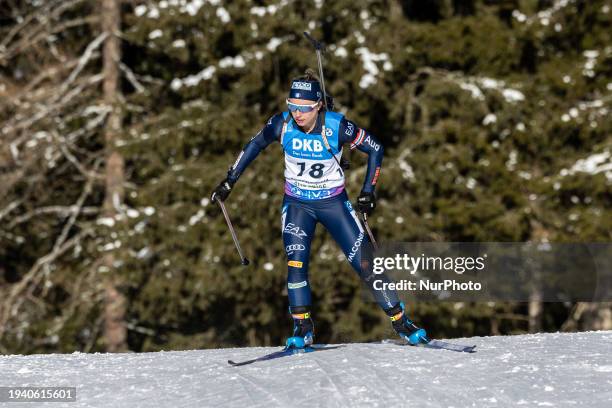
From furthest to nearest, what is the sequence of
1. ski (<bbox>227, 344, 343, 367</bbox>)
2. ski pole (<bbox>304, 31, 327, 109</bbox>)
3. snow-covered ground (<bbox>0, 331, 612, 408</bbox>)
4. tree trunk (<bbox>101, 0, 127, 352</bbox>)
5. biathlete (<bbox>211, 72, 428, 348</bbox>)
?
tree trunk (<bbox>101, 0, 127, 352</bbox>) → ski pole (<bbox>304, 31, 327, 109</bbox>) → biathlete (<bbox>211, 72, 428, 348</bbox>) → ski (<bbox>227, 344, 343, 367</bbox>) → snow-covered ground (<bbox>0, 331, 612, 408</bbox>)

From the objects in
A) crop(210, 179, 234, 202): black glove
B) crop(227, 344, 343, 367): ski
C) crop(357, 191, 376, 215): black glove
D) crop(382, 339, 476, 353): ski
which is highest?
crop(210, 179, 234, 202): black glove

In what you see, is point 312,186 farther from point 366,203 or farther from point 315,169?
point 366,203

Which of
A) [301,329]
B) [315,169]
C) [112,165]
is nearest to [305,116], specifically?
[315,169]

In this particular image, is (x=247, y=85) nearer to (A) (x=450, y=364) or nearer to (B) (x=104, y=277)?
(B) (x=104, y=277)

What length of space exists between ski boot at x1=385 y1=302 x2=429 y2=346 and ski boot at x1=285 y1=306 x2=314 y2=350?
623 mm

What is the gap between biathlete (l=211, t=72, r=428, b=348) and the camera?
720 cm

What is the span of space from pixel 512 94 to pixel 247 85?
449cm

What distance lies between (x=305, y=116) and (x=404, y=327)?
71.1 inches

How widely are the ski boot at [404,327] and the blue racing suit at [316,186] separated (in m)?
0.06

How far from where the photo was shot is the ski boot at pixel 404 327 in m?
7.45

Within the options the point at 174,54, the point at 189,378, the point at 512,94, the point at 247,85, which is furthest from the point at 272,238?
the point at 189,378

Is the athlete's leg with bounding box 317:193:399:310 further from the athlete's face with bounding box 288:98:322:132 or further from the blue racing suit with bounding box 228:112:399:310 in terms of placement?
the athlete's face with bounding box 288:98:322:132

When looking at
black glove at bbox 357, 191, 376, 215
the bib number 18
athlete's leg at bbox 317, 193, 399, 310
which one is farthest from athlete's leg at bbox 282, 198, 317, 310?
black glove at bbox 357, 191, 376, 215

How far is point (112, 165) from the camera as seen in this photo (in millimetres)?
17672
